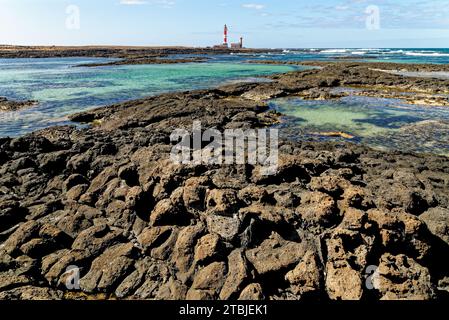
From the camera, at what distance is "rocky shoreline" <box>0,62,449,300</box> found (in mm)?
6031

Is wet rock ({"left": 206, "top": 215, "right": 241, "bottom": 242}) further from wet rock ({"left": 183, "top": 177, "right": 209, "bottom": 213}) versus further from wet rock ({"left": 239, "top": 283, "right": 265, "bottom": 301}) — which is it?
wet rock ({"left": 239, "top": 283, "right": 265, "bottom": 301})

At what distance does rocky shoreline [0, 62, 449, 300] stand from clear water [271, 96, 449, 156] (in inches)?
224

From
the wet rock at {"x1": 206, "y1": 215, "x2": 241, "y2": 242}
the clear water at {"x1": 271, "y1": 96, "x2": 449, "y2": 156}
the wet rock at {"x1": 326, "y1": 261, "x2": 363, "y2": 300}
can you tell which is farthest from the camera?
the clear water at {"x1": 271, "y1": 96, "x2": 449, "y2": 156}

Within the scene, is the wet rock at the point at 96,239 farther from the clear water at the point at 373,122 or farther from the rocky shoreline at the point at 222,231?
the clear water at the point at 373,122

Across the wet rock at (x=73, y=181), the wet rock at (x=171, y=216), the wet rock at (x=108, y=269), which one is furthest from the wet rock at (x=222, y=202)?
the wet rock at (x=73, y=181)

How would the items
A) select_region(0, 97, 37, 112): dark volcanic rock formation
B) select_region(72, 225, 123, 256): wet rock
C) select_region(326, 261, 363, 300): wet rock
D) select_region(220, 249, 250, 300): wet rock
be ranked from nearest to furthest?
select_region(326, 261, 363, 300): wet rock
select_region(220, 249, 250, 300): wet rock
select_region(72, 225, 123, 256): wet rock
select_region(0, 97, 37, 112): dark volcanic rock formation

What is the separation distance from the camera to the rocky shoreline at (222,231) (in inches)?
237

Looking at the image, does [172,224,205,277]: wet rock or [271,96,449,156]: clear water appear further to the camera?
[271,96,449,156]: clear water

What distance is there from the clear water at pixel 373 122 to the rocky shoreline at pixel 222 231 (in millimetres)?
5679

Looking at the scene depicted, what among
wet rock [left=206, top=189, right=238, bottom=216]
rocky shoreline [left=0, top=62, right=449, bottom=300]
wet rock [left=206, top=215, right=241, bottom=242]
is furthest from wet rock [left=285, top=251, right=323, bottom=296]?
wet rock [left=206, top=189, right=238, bottom=216]

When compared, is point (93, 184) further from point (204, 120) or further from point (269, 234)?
point (204, 120)

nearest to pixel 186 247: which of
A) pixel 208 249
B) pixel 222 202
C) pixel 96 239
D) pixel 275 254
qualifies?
pixel 208 249
